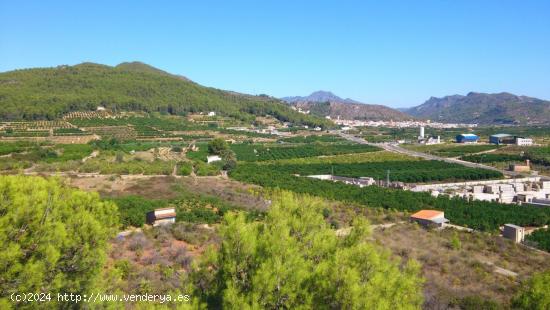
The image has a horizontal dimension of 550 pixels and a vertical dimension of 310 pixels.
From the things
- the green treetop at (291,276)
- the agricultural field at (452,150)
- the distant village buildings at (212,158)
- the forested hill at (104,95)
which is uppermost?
the forested hill at (104,95)

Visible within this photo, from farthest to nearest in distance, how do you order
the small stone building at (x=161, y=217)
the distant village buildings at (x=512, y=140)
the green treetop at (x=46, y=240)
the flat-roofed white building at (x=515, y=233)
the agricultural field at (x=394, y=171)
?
1. the distant village buildings at (x=512, y=140)
2. the agricultural field at (x=394, y=171)
3. the flat-roofed white building at (x=515, y=233)
4. the small stone building at (x=161, y=217)
5. the green treetop at (x=46, y=240)

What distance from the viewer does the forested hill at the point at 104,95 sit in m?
75.1

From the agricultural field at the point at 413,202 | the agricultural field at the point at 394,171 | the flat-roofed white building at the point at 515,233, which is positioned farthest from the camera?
the agricultural field at the point at 394,171

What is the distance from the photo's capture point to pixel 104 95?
90562 millimetres

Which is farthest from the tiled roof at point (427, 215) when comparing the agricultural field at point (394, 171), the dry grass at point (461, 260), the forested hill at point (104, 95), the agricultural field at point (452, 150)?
the forested hill at point (104, 95)

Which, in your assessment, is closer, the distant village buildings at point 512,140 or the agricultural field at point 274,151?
the agricultural field at point 274,151

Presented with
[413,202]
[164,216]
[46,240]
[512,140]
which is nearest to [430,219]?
[413,202]

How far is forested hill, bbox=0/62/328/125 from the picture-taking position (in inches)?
2955

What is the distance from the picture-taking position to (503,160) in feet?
182

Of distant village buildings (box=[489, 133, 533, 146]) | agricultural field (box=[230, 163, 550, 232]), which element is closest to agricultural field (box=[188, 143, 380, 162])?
agricultural field (box=[230, 163, 550, 232])

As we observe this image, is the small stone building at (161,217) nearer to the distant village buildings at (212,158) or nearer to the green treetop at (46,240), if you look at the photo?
the green treetop at (46,240)

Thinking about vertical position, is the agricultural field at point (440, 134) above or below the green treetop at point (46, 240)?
below

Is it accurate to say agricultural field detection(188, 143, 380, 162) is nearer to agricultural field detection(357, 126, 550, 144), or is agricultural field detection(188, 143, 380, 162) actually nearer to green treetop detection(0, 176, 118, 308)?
agricultural field detection(357, 126, 550, 144)

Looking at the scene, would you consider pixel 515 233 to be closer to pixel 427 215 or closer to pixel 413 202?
pixel 427 215
